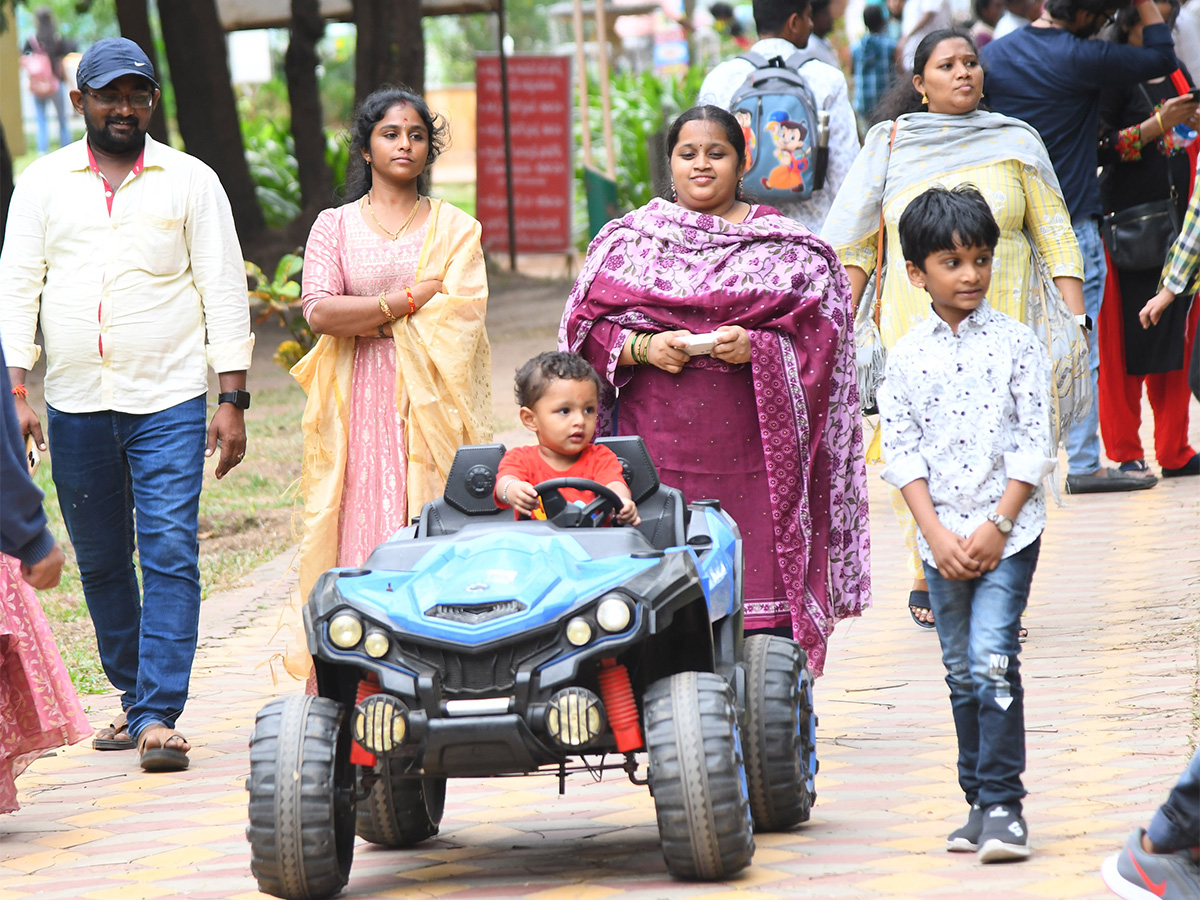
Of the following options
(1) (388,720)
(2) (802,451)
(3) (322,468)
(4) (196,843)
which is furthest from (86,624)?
(1) (388,720)

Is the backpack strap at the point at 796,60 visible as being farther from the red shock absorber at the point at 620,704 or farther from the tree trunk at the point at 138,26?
the tree trunk at the point at 138,26

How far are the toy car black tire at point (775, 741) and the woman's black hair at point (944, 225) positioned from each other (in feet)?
3.41

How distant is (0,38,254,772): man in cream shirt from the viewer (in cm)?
574

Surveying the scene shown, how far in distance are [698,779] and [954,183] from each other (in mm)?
3200

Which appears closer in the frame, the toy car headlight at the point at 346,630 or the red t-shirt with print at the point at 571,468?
the toy car headlight at the point at 346,630

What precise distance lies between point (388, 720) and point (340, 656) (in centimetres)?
18

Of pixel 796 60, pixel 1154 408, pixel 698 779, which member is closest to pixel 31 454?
pixel 698 779

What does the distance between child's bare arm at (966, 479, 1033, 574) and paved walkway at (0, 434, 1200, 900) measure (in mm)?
688

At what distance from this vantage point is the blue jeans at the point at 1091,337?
8.50 meters

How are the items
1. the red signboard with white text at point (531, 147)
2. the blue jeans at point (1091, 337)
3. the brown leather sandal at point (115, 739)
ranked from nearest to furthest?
the brown leather sandal at point (115, 739), the blue jeans at point (1091, 337), the red signboard with white text at point (531, 147)

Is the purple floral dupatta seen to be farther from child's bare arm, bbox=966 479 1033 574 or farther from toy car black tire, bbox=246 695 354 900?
toy car black tire, bbox=246 695 354 900

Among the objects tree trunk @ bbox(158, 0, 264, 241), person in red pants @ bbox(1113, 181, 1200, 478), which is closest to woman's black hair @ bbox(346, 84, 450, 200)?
person in red pants @ bbox(1113, 181, 1200, 478)

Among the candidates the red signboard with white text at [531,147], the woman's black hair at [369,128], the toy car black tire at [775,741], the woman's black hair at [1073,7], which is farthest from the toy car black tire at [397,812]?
the red signboard with white text at [531,147]

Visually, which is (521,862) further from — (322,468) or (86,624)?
(86,624)
